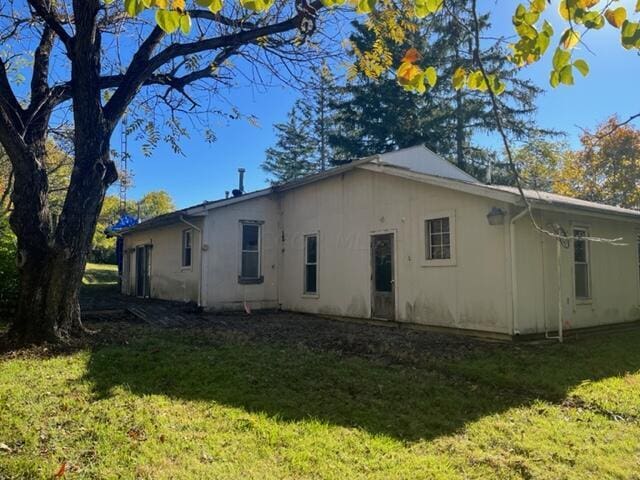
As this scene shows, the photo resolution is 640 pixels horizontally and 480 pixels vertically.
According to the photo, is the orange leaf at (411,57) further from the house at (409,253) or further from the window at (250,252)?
the window at (250,252)

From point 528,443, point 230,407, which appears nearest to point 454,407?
point 528,443

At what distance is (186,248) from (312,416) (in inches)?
431

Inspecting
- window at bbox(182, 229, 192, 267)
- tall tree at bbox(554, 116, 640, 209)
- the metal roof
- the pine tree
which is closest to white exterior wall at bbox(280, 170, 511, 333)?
the metal roof

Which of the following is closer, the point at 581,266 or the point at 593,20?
the point at 593,20

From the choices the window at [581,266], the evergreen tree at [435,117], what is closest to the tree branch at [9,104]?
the window at [581,266]

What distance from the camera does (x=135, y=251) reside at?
61.4ft

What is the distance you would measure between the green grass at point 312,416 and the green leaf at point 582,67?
2.70 m

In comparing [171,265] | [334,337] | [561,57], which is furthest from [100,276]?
[561,57]

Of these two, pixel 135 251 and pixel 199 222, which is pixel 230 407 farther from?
pixel 135 251

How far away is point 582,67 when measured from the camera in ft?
6.90

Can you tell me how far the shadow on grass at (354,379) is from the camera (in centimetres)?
455

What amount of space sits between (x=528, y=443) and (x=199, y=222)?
10.8 metres

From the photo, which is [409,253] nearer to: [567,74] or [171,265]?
[567,74]

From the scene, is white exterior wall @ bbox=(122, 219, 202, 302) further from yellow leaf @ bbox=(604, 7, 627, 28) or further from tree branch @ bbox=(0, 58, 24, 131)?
yellow leaf @ bbox=(604, 7, 627, 28)
